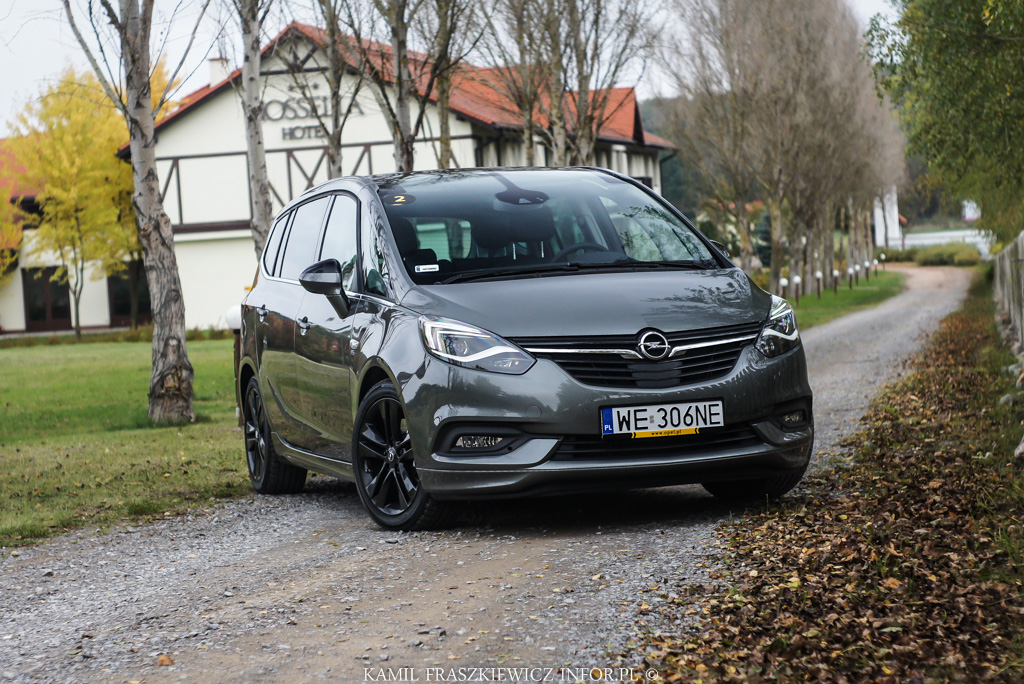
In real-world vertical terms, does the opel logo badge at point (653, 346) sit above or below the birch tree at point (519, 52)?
below

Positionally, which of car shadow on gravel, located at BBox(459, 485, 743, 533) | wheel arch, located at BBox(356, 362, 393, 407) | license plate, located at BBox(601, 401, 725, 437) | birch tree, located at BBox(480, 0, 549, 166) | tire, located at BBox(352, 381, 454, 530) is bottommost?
car shadow on gravel, located at BBox(459, 485, 743, 533)

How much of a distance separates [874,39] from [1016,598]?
1213 cm

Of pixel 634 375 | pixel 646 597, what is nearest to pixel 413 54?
pixel 634 375

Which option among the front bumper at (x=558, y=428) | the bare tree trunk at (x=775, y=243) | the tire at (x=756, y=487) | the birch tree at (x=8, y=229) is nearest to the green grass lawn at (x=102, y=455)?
the front bumper at (x=558, y=428)

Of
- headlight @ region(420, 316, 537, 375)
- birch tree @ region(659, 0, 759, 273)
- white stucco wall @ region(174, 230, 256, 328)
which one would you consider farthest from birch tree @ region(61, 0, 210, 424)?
white stucco wall @ region(174, 230, 256, 328)

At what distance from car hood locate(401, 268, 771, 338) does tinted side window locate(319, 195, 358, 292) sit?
0.83 m

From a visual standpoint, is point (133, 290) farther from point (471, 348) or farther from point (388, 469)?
point (471, 348)

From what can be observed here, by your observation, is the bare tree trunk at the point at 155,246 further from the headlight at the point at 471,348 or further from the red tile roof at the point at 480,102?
the headlight at the point at 471,348

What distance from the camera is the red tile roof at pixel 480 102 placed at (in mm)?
17641

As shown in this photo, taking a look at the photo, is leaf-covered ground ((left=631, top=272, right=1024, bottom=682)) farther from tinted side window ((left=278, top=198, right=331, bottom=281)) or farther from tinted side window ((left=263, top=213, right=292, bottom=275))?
tinted side window ((left=263, top=213, right=292, bottom=275))

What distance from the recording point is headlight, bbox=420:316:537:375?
5.61 m

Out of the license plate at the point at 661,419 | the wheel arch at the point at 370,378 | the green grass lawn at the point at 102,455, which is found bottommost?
the green grass lawn at the point at 102,455

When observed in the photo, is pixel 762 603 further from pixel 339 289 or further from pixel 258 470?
pixel 258 470

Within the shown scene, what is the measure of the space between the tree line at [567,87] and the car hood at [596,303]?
7237 mm
